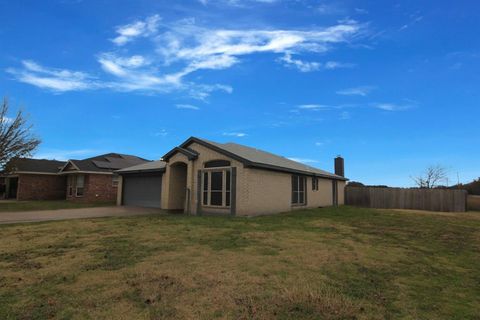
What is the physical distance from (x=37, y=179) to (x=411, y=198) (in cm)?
3428

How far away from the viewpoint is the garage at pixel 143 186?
21812 mm

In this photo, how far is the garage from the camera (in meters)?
21.8

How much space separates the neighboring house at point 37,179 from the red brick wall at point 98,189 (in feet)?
9.18

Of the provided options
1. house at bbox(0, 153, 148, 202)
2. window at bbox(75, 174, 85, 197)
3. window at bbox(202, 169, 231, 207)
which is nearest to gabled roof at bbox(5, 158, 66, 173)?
house at bbox(0, 153, 148, 202)

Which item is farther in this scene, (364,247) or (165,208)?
(165,208)

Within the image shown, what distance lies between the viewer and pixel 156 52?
573 inches

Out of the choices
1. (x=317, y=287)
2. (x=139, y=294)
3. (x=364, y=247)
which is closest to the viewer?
(x=139, y=294)

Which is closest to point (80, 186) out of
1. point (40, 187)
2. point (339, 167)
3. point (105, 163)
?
point (105, 163)

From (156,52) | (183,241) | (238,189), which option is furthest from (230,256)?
(156,52)

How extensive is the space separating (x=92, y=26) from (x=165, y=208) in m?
10.6

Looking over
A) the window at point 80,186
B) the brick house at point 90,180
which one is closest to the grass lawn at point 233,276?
the brick house at point 90,180

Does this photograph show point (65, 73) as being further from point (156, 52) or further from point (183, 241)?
point (183, 241)

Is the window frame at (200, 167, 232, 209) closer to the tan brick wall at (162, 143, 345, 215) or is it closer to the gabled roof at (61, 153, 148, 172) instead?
the tan brick wall at (162, 143, 345, 215)

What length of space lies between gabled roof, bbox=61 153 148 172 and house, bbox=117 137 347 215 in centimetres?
835
